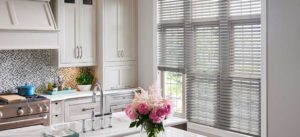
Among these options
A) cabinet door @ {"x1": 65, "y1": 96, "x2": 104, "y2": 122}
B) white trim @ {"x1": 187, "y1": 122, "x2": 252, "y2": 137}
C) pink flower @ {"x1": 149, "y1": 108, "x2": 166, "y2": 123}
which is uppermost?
pink flower @ {"x1": 149, "y1": 108, "x2": 166, "y2": 123}

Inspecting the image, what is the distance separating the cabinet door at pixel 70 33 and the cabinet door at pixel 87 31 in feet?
0.30

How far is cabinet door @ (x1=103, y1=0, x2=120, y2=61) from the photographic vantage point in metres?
5.03

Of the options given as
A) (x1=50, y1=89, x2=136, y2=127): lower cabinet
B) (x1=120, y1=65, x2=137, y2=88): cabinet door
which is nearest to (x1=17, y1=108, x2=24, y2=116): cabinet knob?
(x1=50, y1=89, x2=136, y2=127): lower cabinet

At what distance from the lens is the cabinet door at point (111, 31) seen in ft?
16.5

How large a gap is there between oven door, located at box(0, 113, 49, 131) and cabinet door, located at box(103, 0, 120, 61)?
1289 millimetres

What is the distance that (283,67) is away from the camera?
3.58 m

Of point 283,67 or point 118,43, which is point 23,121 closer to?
point 118,43

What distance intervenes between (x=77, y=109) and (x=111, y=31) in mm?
1264

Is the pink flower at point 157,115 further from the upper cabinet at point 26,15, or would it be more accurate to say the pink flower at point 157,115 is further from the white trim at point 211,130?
the upper cabinet at point 26,15

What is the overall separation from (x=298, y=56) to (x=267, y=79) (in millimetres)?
426

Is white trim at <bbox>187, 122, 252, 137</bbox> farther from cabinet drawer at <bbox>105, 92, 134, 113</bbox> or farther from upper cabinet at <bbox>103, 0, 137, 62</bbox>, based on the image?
upper cabinet at <bbox>103, 0, 137, 62</bbox>

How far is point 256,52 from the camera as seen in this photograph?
3.84 metres

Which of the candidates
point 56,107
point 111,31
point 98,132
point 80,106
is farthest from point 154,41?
point 98,132

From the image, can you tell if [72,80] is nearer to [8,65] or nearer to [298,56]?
[8,65]
